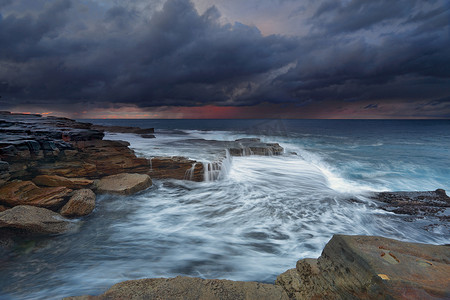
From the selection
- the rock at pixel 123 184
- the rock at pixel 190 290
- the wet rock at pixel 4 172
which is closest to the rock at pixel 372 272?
the rock at pixel 190 290

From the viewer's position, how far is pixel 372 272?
1858 mm

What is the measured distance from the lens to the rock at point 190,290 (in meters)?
2.34

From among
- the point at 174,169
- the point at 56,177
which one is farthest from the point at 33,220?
the point at 174,169

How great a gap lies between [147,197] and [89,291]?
411 cm

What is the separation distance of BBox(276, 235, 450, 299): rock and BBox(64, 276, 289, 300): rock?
0.40 meters

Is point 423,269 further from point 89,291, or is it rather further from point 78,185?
point 78,185

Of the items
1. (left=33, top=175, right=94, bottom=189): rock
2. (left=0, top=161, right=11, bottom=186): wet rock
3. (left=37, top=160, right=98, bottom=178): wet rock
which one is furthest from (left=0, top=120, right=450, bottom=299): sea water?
(left=0, top=161, right=11, bottom=186): wet rock

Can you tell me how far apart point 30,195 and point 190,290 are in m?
5.85

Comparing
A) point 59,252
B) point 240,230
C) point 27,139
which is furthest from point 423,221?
point 27,139

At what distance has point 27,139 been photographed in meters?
6.94

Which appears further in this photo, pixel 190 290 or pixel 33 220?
pixel 33 220

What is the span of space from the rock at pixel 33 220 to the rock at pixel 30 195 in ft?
1.77

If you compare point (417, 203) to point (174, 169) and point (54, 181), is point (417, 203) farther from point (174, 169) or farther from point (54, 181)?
point (54, 181)

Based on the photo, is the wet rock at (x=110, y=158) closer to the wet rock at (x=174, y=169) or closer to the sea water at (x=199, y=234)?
the wet rock at (x=174, y=169)
